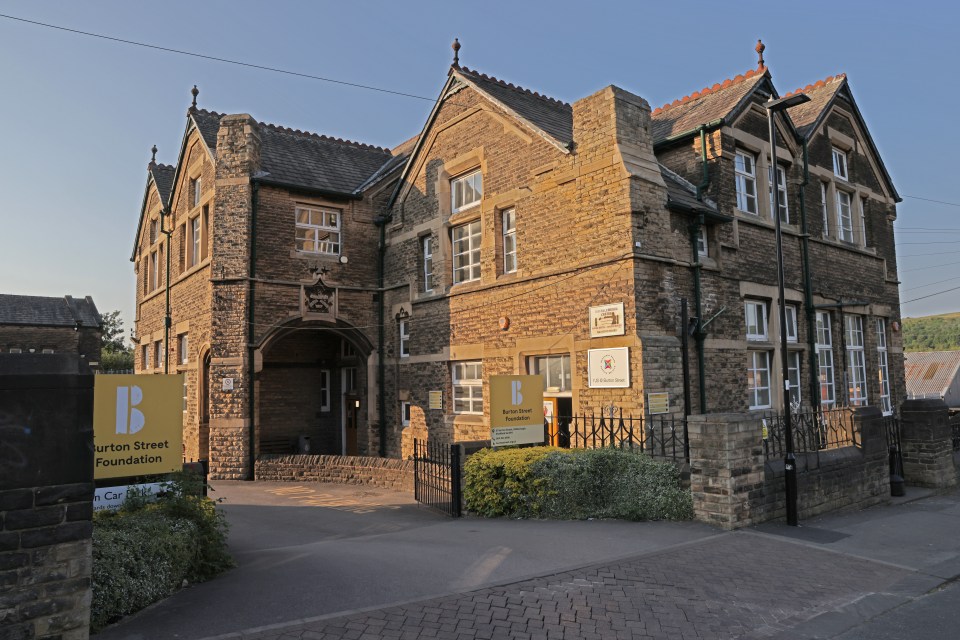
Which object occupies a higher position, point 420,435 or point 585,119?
point 585,119

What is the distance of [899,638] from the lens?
5270 millimetres

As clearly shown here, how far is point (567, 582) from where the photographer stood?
20.5 ft

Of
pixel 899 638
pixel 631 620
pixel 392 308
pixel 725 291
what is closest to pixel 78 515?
pixel 631 620

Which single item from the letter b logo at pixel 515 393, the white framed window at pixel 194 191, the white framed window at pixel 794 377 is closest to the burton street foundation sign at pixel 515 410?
the letter b logo at pixel 515 393

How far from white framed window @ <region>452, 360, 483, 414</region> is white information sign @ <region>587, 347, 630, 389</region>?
3.73 metres

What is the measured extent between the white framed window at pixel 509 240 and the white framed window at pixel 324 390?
8.78 m

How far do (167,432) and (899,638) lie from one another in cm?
723

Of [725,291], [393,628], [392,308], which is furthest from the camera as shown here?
[392,308]

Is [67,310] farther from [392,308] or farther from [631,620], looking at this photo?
[631,620]

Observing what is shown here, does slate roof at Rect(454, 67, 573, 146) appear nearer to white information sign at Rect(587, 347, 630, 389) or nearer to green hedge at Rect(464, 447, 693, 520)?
white information sign at Rect(587, 347, 630, 389)

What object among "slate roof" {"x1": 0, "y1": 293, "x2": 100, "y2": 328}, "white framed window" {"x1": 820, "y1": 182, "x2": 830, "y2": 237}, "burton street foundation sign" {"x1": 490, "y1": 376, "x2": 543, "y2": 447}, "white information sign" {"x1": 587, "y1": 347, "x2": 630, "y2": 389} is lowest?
"burton street foundation sign" {"x1": 490, "y1": 376, "x2": 543, "y2": 447}

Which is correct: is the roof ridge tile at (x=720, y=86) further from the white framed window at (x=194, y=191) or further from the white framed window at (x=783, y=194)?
the white framed window at (x=194, y=191)

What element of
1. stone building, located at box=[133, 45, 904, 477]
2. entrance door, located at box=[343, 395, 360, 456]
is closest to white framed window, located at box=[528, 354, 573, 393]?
stone building, located at box=[133, 45, 904, 477]

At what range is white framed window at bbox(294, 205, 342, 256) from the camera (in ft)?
58.2
